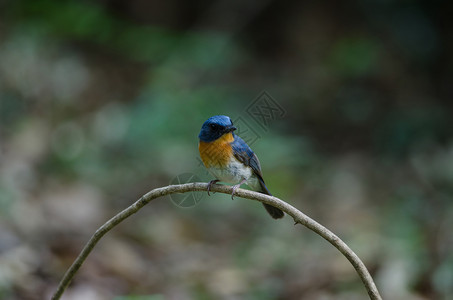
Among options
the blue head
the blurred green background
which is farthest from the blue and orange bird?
the blurred green background

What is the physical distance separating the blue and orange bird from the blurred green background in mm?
665

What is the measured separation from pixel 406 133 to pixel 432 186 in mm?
1691

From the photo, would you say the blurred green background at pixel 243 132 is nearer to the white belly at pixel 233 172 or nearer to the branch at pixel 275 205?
the white belly at pixel 233 172

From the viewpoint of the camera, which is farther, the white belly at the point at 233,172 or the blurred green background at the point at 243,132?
the blurred green background at the point at 243,132

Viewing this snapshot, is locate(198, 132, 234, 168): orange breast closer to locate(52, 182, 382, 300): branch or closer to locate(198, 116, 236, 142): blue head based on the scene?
locate(198, 116, 236, 142): blue head

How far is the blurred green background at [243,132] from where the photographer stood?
173 inches

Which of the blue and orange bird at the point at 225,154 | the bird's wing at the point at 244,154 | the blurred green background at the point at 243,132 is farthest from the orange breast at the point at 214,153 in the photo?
the blurred green background at the point at 243,132

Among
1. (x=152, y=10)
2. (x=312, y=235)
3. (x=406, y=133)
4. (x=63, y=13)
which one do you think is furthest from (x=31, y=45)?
(x=406, y=133)

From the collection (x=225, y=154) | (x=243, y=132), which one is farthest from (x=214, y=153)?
(x=243, y=132)

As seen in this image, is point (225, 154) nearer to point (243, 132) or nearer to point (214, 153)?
point (214, 153)

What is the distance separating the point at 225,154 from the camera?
3029 mm

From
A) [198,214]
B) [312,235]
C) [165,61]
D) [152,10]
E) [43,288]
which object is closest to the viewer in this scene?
[43,288]

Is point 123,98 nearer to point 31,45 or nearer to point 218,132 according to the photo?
point 31,45

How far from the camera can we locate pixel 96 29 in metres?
8.81
